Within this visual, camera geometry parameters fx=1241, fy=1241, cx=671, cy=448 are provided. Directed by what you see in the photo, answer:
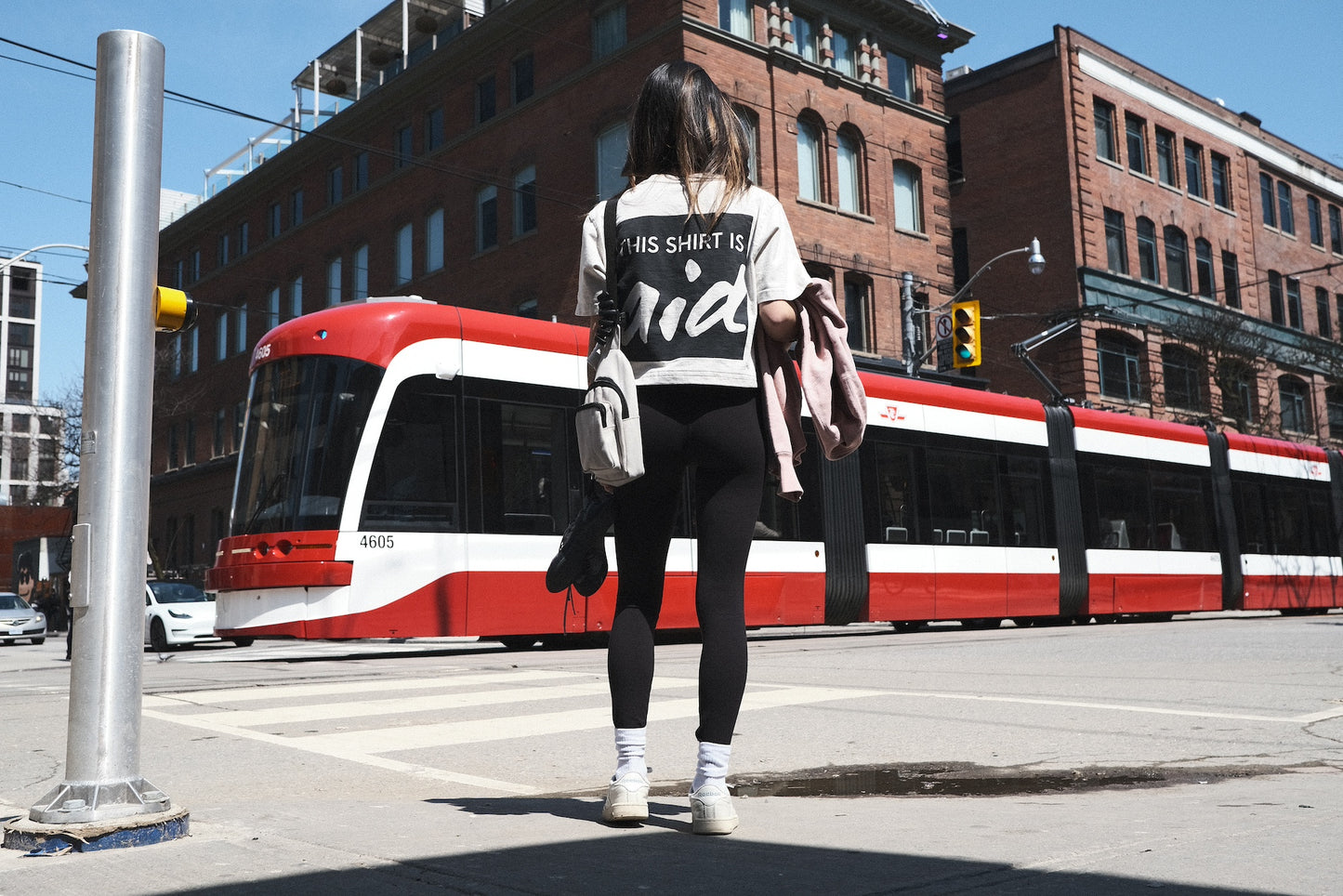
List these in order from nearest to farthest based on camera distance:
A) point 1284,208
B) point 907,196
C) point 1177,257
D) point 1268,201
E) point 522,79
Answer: point 522,79 → point 907,196 → point 1177,257 → point 1268,201 → point 1284,208

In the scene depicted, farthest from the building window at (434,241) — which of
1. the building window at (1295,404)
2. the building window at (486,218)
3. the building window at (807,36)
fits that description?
the building window at (1295,404)

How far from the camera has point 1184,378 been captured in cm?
3850

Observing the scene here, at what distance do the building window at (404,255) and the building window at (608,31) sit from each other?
8.70 metres

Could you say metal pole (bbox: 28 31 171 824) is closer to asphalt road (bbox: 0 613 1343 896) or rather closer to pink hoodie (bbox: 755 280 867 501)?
asphalt road (bbox: 0 613 1343 896)

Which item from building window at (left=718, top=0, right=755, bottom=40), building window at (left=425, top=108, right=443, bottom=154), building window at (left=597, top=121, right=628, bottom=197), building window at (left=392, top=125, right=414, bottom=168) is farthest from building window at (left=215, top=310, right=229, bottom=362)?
building window at (left=718, top=0, right=755, bottom=40)

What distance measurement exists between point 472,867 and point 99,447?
142 centimetres

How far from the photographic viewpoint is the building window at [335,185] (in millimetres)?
39250

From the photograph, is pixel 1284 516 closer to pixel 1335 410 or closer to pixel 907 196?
pixel 907 196

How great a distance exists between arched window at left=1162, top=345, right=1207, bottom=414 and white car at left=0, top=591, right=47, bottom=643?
3198cm

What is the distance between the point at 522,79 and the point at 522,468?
22.6 m

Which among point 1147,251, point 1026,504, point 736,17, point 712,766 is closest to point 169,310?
point 712,766

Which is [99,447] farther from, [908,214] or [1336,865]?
[908,214]

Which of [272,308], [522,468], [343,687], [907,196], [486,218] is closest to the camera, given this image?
[343,687]

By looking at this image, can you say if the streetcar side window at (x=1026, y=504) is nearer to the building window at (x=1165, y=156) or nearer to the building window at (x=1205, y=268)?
the building window at (x=1165, y=156)
